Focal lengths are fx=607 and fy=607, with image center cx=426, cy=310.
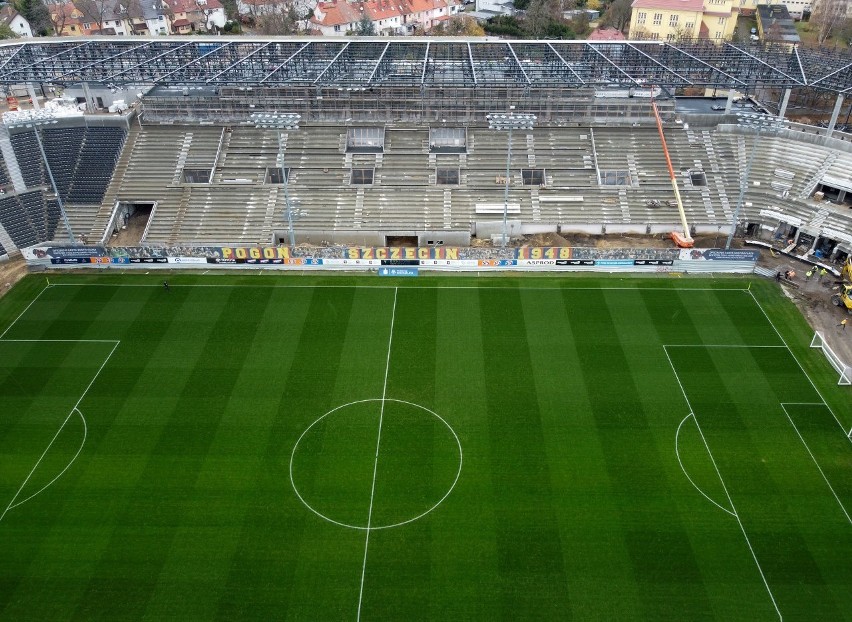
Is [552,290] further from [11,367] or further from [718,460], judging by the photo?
[11,367]

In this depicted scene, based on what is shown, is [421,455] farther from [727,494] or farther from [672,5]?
[672,5]

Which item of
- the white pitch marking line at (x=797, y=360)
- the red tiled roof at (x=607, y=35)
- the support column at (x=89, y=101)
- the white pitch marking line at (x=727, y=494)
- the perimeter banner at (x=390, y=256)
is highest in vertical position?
the red tiled roof at (x=607, y=35)

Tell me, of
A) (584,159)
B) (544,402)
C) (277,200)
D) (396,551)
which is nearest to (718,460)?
(544,402)

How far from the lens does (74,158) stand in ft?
174

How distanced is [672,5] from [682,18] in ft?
7.54

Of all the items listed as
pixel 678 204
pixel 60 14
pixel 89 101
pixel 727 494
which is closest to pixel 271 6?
pixel 60 14

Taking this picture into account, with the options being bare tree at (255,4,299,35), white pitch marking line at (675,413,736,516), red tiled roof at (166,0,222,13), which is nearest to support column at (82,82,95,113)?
bare tree at (255,4,299,35)

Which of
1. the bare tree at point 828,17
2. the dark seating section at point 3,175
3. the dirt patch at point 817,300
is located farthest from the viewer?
the bare tree at point 828,17

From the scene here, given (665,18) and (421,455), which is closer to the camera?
(421,455)

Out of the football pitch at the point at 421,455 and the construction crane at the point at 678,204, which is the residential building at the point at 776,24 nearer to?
the construction crane at the point at 678,204

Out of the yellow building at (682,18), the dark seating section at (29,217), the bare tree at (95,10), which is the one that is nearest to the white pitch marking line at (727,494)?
the dark seating section at (29,217)

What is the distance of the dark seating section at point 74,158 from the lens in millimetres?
51500

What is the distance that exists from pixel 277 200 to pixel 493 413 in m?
28.4

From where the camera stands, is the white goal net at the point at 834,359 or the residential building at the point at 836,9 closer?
the white goal net at the point at 834,359
